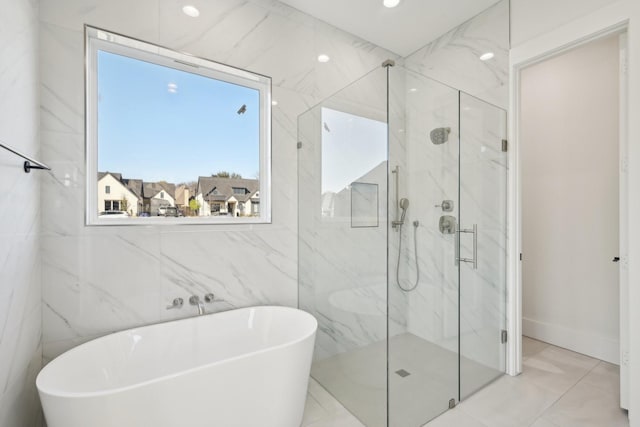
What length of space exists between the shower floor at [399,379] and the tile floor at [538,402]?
0.07 m

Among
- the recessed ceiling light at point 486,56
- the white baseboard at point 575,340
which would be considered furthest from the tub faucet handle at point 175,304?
the white baseboard at point 575,340

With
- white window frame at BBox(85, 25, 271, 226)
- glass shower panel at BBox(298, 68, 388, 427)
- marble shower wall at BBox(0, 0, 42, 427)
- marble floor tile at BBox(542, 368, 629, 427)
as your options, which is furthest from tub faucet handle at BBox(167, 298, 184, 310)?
marble floor tile at BBox(542, 368, 629, 427)

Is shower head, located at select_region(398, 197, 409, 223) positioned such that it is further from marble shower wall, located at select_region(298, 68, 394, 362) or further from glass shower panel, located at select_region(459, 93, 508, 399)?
glass shower panel, located at select_region(459, 93, 508, 399)

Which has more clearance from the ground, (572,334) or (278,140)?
(278,140)

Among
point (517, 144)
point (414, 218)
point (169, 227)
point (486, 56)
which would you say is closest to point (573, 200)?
point (517, 144)

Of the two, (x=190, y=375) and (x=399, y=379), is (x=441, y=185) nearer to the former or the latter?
(x=399, y=379)

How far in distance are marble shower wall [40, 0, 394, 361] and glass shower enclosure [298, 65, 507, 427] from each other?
24cm

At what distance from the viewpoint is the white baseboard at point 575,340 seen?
248 centimetres

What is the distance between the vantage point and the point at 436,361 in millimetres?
2041

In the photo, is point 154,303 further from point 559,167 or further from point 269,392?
point 559,167

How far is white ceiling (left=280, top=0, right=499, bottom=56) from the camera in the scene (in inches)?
94.7

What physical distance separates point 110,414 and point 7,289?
661 millimetres

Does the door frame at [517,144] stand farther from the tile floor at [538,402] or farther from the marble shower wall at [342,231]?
the marble shower wall at [342,231]

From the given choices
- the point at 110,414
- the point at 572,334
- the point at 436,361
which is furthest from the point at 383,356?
the point at 572,334
